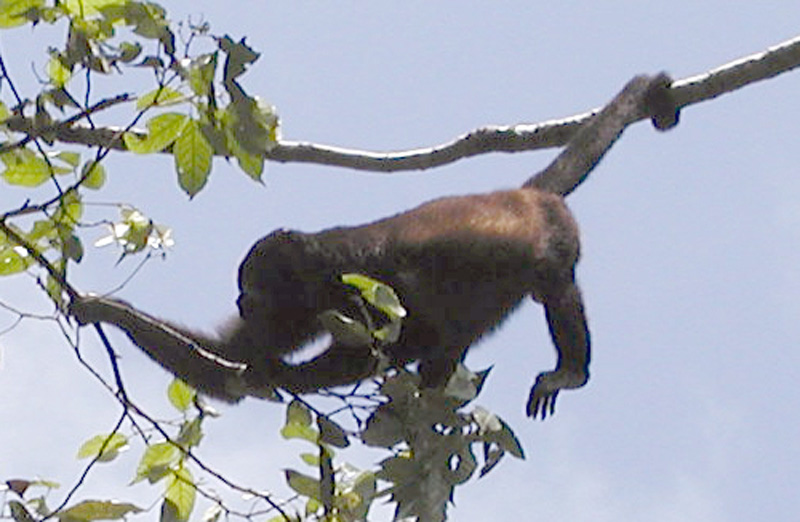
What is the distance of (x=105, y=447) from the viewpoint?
360 centimetres

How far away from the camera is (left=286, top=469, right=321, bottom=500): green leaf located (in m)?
3.34

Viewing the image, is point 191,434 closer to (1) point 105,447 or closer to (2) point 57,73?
(1) point 105,447

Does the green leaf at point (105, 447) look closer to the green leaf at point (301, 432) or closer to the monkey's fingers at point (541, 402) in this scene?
the green leaf at point (301, 432)

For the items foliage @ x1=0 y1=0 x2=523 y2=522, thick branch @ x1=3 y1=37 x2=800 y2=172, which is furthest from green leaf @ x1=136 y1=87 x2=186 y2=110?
thick branch @ x1=3 y1=37 x2=800 y2=172

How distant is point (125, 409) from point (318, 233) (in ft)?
6.73

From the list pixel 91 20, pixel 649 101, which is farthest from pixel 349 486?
pixel 649 101

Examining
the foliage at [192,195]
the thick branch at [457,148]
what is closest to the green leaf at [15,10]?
the foliage at [192,195]

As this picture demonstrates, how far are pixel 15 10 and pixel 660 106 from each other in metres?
3.49

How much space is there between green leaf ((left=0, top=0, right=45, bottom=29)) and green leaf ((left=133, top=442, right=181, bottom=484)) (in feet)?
3.67

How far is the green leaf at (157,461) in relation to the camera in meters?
3.62

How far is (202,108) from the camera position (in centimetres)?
310

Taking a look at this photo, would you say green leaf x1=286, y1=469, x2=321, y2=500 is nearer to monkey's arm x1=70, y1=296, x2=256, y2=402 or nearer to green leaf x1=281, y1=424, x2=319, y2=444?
green leaf x1=281, y1=424, x2=319, y2=444

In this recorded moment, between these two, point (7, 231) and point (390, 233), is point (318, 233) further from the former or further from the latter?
point (7, 231)

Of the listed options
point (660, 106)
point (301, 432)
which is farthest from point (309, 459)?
point (660, 106)
